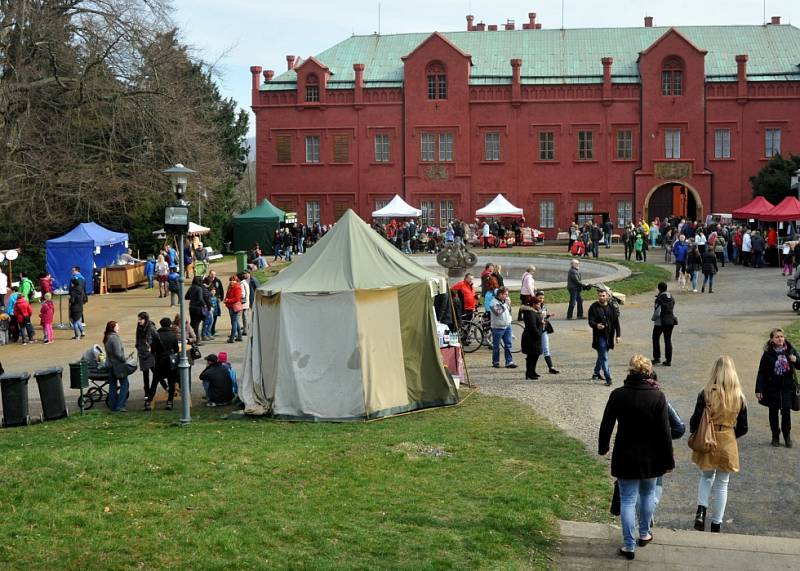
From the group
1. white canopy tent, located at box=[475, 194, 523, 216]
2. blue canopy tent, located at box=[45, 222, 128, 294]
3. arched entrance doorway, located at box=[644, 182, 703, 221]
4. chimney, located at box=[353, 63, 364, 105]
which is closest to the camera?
blue canopy tent, located at box=[45, 222, 128, 294]

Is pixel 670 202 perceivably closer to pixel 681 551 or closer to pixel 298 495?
pixel 298 495

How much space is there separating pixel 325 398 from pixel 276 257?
29.1 metres

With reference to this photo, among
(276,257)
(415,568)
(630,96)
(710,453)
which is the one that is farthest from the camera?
(630,96)

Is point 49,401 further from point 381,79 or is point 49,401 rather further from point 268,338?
point 381,79

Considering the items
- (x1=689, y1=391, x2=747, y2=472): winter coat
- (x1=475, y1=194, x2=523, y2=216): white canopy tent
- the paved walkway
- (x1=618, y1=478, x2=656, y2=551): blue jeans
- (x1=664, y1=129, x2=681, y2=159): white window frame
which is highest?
(x1=664, y1=129, x2=681, y2=159): white window frame

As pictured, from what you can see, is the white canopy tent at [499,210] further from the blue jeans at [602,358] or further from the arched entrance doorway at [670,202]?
the blue jeans at [602,358]

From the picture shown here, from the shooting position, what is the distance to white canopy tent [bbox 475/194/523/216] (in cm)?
4816

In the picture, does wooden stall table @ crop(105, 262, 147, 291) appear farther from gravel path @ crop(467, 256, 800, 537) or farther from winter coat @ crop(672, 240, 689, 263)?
winter coat @ crop(672, 240, 689, 263)

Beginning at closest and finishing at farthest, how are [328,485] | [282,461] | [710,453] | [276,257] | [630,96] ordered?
1. [710,453]
2. [328,485]
3. [282,461]
4. [276,257]
5. [630,96]

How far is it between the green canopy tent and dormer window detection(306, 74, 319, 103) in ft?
28.8

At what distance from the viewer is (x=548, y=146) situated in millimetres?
Answer: 52938

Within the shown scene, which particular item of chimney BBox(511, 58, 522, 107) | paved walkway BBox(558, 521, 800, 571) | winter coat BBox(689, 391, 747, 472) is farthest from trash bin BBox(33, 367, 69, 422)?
chimney BBox(511, 58, 522, 107)

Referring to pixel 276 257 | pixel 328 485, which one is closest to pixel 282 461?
pixel 328 485

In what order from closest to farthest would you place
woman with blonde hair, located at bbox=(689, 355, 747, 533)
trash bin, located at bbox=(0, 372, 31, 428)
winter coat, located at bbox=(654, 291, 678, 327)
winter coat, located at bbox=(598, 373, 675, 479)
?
winter coat, located at bbox=(598, 373, 675, 479) < woman with blonde hair, located at bbox=(689, 355, 747, 533) < trash bin, located at bbox=(0, 372, 31, 428) < winter coat, located at bbox=(654, 291, 678, 327)
